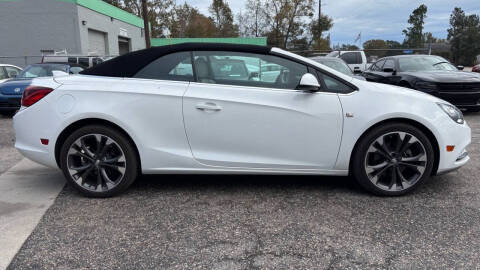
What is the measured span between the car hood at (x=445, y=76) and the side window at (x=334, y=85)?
551cm

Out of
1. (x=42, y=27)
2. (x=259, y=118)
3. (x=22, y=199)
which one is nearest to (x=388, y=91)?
(x=259, y=118)

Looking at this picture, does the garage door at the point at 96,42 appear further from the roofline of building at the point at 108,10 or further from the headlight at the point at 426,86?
the headlight at the point at 426,86

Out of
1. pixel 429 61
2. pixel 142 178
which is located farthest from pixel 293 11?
pixel 142 178

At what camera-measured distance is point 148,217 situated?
124 inches

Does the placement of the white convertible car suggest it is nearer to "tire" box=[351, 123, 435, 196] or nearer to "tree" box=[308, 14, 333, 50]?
"tire" box=[351, 123, 435, 196]

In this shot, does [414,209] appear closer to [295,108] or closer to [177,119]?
[295,108]

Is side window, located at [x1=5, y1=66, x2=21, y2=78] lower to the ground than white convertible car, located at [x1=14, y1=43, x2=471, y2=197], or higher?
higher

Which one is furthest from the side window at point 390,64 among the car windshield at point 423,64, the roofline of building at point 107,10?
the roofline of building at point 107,10

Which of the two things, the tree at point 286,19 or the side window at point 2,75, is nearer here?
the side window at point 2,75

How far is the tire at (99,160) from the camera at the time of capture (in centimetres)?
347

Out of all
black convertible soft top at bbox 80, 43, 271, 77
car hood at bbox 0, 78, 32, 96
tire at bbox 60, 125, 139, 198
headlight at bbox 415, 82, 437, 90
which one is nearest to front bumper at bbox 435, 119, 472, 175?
black convertible soft top at bbox 80, 43, 271, 77

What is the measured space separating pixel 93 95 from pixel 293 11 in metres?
45.8

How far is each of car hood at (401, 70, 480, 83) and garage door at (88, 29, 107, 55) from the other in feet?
77.5

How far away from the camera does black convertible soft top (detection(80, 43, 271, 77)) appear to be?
3580mm
